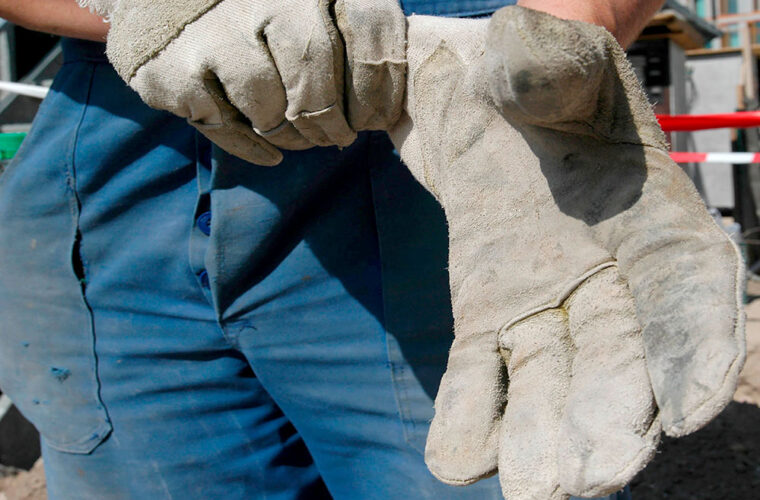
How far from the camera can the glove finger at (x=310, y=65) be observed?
2.97 ft

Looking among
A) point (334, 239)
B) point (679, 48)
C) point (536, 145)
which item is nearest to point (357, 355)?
point (334, 239)

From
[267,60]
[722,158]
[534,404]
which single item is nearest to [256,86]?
[267,60]

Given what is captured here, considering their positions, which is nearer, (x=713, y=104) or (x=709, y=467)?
(x=709, y=467)

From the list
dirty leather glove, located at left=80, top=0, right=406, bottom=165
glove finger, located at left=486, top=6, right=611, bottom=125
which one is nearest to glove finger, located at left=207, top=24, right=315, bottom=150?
dirty leather glove, located at left=80, top=0, right=406, bottom=165

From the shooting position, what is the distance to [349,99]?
100 cm

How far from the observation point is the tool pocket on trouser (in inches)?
51.9

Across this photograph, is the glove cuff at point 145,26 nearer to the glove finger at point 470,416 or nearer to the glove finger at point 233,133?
the glove finger at point 233,133

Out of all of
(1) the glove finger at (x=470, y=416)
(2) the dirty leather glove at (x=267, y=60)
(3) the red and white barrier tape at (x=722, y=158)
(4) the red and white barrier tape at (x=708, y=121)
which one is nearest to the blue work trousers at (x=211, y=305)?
(2) the dirty leather glove at (x=267, y=60)

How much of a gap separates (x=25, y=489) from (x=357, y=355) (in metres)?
2.90

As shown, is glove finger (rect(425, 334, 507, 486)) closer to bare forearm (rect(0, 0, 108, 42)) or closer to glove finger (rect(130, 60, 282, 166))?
glove finger (rect(130, 60, 282, 166))

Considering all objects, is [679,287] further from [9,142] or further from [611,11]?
[9,142]

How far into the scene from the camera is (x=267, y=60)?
0.92 m

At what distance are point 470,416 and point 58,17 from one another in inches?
36.2

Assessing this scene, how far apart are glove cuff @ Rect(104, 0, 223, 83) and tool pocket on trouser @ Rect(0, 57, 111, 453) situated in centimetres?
34
